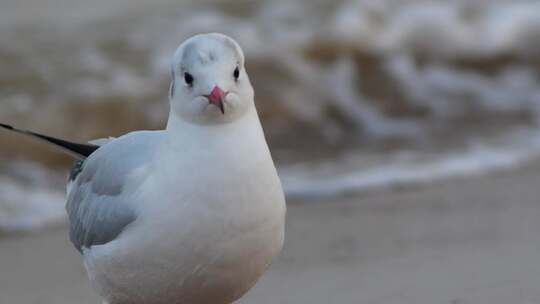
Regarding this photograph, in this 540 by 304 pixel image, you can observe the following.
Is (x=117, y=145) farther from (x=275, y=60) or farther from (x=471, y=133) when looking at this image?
(x=275, y=60)

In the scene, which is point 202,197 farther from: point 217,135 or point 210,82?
point 210,82

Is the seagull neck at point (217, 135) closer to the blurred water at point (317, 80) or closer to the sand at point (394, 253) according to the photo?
the sand at point (394, 253)

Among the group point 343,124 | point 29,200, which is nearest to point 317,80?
point 343,124

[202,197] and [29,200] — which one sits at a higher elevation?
[29,200]

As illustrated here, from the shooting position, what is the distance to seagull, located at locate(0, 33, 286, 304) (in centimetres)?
313

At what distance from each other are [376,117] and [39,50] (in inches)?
97.5

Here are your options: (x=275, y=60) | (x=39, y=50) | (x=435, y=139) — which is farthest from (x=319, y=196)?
(x=39, y=50)

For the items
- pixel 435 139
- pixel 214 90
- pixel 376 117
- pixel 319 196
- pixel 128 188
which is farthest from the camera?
pixel 376 117

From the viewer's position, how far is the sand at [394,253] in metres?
4.14

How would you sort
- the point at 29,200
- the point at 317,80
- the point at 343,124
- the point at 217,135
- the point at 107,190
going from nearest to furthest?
1. the point at 217,135
2. the point at 107,190
3. the point at 29,200
4. the point at 343,124
5. the point at 317,80

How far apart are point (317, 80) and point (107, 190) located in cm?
479

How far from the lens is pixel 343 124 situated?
24.5 feet

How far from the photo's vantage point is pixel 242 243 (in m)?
3.17

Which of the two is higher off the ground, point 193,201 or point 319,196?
point 319,196
